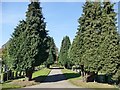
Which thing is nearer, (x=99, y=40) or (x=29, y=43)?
(x=99, y=40)

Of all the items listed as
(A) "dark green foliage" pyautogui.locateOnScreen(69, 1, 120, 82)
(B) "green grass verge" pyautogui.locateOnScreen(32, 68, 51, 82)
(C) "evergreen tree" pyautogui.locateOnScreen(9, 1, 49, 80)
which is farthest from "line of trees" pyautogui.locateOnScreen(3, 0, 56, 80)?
(B) "green grass verge" pyautogui.locateOnScreen(32, 68, 51, 82)

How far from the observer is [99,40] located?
29594 mm

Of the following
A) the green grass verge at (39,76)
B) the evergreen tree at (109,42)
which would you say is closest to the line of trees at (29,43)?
the green grass verge at (39,76)

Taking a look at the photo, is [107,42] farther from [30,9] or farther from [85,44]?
[30,9]

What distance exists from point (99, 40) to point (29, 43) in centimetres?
862

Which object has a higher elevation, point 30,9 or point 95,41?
point 30,9

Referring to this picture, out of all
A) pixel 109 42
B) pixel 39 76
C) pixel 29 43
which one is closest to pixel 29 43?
pixel 29 43

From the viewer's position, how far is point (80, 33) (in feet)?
118

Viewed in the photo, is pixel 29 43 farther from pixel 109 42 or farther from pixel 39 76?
pixel 39 76

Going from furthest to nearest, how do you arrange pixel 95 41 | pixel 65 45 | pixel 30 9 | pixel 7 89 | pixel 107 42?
pixel 65 45 → pixel 30 9 → pixel 95 41 → pixel 107 42 → pixel 7 89

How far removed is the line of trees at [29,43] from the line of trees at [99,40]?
4806mm

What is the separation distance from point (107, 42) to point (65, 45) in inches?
2351

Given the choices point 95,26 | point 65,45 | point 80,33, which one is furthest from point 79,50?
point 65,45

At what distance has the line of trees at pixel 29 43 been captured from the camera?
108ft
